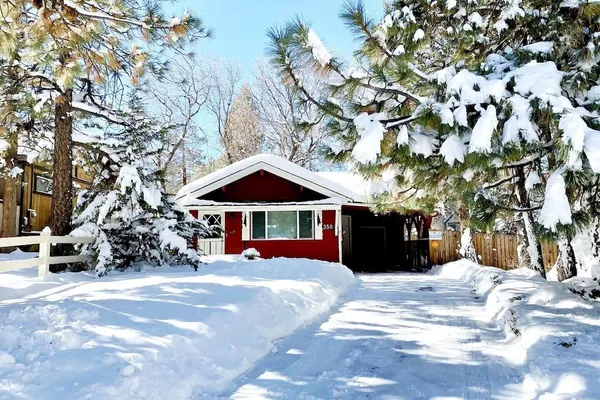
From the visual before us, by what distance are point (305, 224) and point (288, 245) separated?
3.28 ft

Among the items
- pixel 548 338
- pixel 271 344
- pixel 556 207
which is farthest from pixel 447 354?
pixel 556 207

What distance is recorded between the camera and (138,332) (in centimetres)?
407

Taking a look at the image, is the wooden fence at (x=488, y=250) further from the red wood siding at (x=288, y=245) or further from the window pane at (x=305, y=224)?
the window pane at (x=305, y=224)

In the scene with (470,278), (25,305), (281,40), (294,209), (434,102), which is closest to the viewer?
Answer: (434,102)

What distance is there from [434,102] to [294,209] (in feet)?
38.2

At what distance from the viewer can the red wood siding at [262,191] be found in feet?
53.3

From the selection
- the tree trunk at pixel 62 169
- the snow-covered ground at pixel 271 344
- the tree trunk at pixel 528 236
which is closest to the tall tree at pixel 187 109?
the tree trunk at pixel 62 169

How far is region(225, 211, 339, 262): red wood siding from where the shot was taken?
615 inches

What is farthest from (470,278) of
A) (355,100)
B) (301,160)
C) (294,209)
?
(301,160)

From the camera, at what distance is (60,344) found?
3.59 m

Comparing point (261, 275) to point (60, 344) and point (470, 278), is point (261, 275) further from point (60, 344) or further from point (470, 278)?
point (470, 278)

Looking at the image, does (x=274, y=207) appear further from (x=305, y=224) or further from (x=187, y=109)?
(x=187, y=109)

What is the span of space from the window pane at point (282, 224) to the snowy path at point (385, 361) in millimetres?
8683

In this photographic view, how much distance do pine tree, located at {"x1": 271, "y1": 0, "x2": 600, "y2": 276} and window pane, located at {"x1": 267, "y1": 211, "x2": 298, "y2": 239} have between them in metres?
9.78
